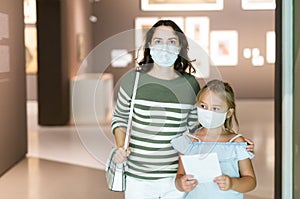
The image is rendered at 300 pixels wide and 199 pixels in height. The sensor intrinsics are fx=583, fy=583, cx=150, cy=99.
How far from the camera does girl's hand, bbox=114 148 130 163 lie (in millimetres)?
2510

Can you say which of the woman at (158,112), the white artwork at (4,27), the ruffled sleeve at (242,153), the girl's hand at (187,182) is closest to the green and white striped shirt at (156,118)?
A: the woman at (158,112)

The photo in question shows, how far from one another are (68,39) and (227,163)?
26.8ft

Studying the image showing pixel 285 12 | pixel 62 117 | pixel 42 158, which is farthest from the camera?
pixel 62 117

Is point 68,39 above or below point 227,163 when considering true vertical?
above

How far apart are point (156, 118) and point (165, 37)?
37cm

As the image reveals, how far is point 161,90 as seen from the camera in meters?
2.48

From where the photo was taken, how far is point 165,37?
2.55m

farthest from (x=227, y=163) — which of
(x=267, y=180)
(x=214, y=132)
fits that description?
(x=267, y=180)

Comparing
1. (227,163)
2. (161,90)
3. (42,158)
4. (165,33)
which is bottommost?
(42,158)

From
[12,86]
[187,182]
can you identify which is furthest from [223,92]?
[12,86]

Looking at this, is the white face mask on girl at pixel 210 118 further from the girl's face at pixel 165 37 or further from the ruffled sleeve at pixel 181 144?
the girl's face at pixel 165 37

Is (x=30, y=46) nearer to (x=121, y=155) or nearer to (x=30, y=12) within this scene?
(x=30, y=12)

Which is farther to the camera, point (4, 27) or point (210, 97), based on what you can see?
point (4, 27)

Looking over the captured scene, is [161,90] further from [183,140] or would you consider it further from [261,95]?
[261,95]
